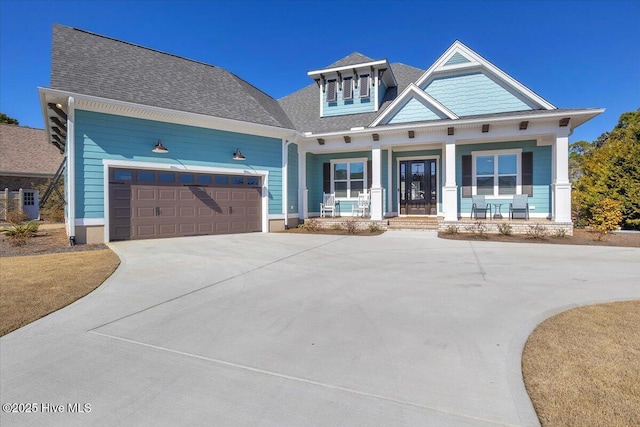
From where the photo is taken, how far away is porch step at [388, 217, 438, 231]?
1241 centimetres

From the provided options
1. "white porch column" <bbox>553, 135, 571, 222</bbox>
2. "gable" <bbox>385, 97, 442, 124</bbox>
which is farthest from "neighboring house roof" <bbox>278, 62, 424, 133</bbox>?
"white porch column" <bbox>553, 135, 571, 222</bbox>

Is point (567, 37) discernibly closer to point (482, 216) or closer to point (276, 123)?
point (482, 216)

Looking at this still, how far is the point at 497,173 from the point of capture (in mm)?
13414

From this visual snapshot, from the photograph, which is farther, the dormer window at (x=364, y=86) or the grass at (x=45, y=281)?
the dormer window at (x=364, y=86)

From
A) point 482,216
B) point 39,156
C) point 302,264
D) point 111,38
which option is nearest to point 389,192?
point 482,216

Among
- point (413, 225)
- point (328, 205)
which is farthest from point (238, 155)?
point (413, 225)

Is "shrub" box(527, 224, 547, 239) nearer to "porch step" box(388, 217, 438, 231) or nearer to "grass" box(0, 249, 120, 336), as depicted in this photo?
"porch step" box(388, 217, 438, 231)

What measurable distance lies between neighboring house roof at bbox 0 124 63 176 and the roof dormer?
2173 centimetres

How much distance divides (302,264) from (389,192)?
29.6 ft

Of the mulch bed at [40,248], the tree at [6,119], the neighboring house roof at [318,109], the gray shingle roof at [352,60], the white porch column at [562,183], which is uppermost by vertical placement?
the tree at [6,119]

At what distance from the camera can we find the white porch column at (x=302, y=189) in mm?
14625

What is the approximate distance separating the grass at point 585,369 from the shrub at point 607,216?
8838 mm

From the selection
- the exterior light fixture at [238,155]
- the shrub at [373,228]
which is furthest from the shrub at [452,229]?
the exterior light fixture at [238,155]

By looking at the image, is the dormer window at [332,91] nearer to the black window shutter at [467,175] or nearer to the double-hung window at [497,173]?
the black window shutter at [467,175]
